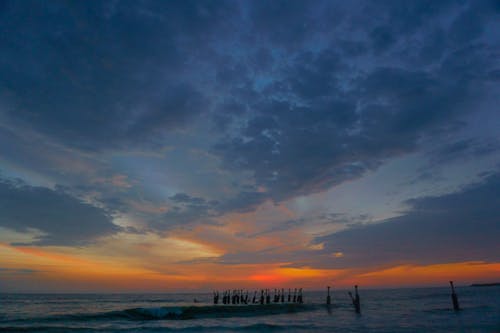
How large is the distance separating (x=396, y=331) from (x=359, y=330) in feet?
9.96

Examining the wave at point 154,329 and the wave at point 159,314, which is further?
the wave at point 159,314

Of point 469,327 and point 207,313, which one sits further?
point 207,313

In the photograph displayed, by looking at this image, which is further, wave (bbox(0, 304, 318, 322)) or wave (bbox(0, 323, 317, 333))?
wave (bbox(0, 304, 318, 322))

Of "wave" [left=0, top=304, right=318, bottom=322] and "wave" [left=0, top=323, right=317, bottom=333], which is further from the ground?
"wave" [left=0, top=304, right=318, bottom=322]

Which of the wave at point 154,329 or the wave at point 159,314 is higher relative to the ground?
the wave at point 159,314

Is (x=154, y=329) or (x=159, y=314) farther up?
(x=159, y=314)

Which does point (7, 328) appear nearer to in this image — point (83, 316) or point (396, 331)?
point (83, 316)

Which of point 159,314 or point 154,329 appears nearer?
point 154,329

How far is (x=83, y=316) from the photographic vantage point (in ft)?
132

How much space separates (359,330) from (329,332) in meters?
2.87

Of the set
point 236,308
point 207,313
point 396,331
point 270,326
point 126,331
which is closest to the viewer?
point 396,331

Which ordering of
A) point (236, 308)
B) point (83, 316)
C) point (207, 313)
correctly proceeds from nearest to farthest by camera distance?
point (83, 316), point (207, 313), point (236, 308)

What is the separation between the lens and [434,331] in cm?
2617

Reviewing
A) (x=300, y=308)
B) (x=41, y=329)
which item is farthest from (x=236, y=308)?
(x=41, y=329)
